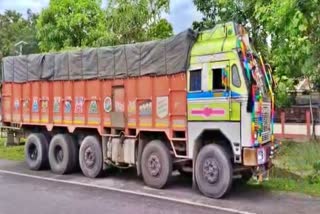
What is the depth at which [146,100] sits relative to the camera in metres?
11.7

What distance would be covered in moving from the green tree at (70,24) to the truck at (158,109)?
541 centimetres

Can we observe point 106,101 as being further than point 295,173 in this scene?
Yes

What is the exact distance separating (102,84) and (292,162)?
5.35 m

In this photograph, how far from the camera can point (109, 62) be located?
1265 centimetres

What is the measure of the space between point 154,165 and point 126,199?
55.1 inches

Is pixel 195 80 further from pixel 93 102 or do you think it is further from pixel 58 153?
pixel 58 153

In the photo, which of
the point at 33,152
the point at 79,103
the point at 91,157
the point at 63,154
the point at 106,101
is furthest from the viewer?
the point at 33,152

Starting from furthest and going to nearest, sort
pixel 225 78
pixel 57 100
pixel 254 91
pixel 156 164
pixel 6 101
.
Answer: pixel 6 101, pixel 57 100, pixel 156 164, pixel 225 78, pixel 254 91

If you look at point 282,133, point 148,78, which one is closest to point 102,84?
point 148,78

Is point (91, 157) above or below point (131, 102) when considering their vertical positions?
below

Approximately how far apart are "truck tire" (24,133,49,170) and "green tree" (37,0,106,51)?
6.36 m

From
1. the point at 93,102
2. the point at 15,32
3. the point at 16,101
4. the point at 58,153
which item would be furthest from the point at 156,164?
the point at 15,32

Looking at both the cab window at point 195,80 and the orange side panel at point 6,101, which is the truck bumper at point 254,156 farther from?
the orange side panel at point 6,101

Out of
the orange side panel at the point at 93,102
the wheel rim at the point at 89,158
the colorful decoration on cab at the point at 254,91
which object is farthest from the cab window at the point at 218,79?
the wheel rim at the point at 89,158
